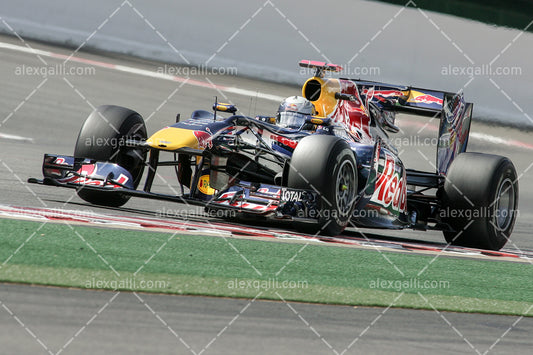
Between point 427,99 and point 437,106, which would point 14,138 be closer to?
point 427,99

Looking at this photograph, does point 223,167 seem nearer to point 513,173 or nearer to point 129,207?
point 129,207

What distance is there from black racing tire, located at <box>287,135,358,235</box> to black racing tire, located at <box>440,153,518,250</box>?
1.88 metres

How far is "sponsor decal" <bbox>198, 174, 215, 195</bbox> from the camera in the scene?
8883 millimetres

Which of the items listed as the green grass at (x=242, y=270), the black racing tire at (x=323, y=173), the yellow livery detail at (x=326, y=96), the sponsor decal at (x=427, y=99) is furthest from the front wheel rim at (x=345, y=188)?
the sponsor decal at (x=427, y=99)

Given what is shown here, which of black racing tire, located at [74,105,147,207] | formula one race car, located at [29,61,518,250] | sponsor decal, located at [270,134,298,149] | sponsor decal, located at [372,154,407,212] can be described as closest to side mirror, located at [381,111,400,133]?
formula one race car, located at [29,61,518,250]

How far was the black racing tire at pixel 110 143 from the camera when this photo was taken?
888 cm

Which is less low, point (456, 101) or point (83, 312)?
point (456, 101)

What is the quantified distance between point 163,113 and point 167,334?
40.9 feet

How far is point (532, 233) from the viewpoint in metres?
12.5

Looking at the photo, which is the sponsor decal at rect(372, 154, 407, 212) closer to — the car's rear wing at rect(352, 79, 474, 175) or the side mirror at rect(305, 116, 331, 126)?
the side mirror at rect(305, 116, 331, 126)

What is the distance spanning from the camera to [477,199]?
9.71 meters

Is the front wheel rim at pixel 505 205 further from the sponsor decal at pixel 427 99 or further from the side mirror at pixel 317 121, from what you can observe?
the side mirror at pixel 317 121

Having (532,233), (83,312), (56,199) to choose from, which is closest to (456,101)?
(532,233)

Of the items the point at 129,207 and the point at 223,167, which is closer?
the point at 223,167
